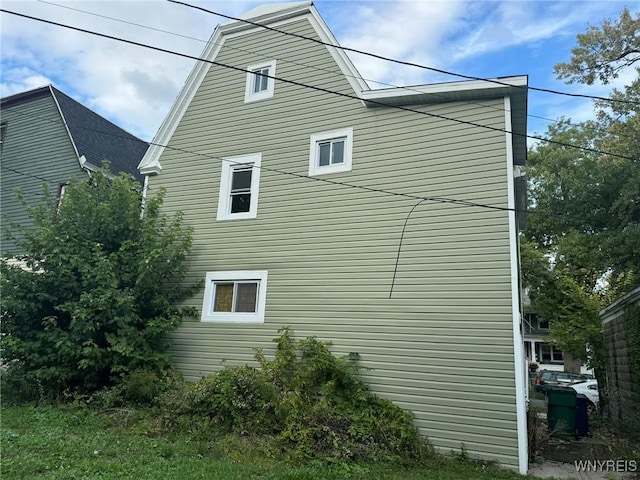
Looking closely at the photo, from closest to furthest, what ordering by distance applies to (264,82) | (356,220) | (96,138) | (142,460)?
(142,460) < (356,220) < (264,82) < (96,138)

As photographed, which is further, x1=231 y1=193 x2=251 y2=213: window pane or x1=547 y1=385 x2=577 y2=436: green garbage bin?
x1=231 y1=193 x2=251 y2=213: window pane

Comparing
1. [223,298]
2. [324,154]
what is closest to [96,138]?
[223,298]

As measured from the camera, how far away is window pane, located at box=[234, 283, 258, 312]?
29.5 ft

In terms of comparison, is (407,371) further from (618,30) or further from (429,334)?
(618,30)

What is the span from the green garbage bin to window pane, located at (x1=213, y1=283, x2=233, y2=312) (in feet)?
23.0

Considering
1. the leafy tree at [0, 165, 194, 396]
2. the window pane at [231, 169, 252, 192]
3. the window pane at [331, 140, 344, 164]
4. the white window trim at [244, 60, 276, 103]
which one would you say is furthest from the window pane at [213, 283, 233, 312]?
the white window trim at [244, 60, 276, 103]

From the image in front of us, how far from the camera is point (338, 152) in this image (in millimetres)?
9023

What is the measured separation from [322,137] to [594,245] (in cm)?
1720

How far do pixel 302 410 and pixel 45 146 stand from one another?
11.9 metres

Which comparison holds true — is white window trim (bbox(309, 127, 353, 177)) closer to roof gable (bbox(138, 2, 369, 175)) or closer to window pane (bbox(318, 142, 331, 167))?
window pane (bbox(318, 142, 331, 167))

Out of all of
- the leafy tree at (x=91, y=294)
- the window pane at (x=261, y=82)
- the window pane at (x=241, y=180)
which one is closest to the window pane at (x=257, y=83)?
the window pane at (x=261, y=82)

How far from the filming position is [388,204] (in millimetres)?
8219

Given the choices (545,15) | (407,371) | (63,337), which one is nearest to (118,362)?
(63,337)

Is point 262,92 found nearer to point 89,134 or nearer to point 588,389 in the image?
point 89,134
